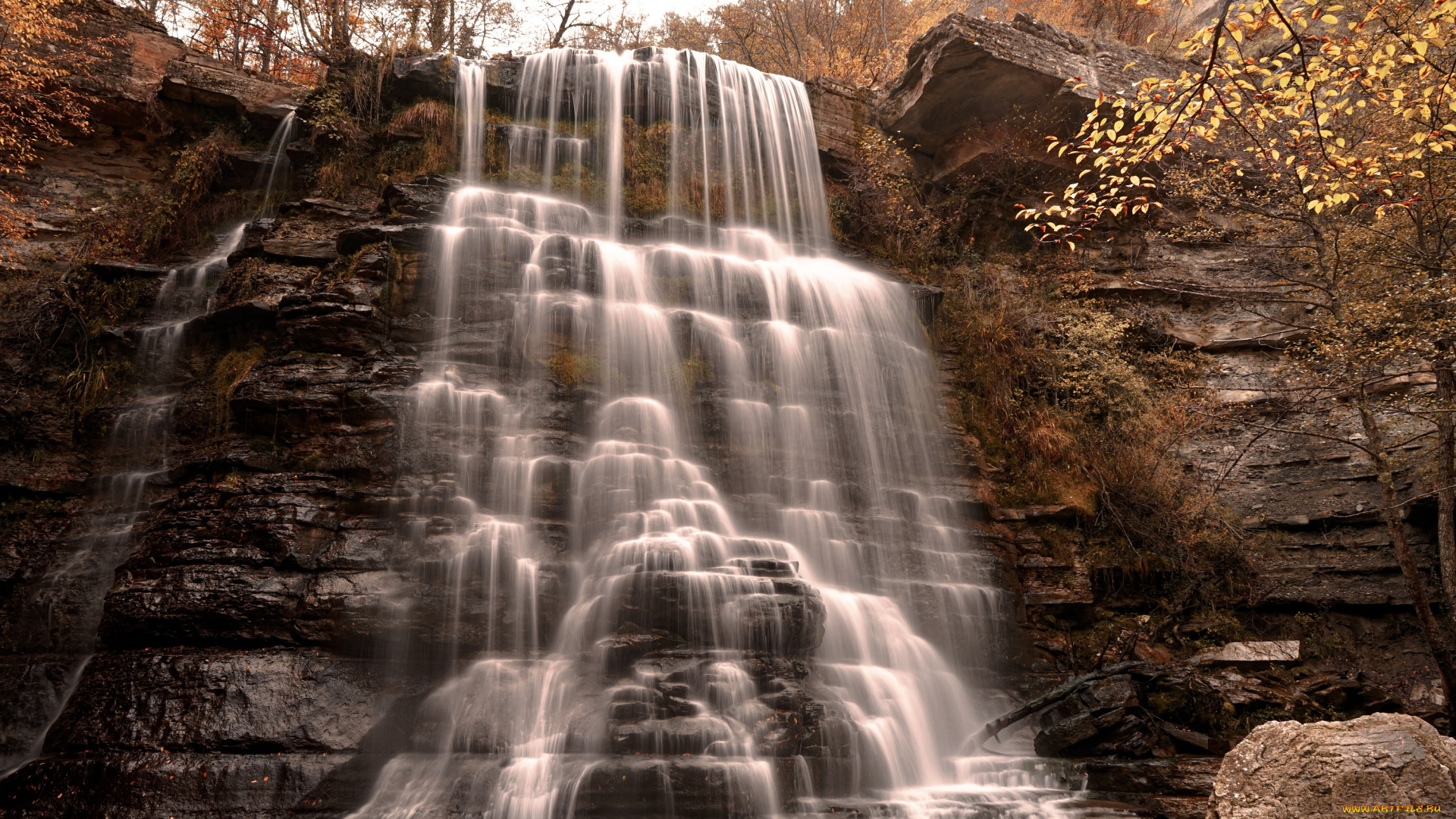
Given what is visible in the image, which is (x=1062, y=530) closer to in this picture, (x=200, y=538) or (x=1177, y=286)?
(x=1177, y=286)

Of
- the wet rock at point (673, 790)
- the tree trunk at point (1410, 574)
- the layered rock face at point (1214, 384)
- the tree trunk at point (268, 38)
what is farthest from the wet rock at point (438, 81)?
the tree trunk at point (1410, 574)

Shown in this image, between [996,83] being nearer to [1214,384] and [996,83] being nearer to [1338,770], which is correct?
[1214,384]

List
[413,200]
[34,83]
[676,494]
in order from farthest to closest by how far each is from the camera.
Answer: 1. [413,200]
2. [34,83]
3. [676,494]

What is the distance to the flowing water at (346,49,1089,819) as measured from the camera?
7.14 metres

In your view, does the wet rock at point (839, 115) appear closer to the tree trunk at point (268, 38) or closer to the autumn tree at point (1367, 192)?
the autumn tree at point (1367, 192)

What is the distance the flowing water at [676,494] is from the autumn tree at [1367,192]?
4.55 metres

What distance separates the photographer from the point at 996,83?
1547 centimetres

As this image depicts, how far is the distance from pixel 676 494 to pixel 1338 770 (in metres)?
7.01

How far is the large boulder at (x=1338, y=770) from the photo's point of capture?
4.70 meters

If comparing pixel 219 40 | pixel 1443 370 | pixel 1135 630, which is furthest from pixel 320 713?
pixel 219 40

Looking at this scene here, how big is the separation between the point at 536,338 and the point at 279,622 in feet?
16.6

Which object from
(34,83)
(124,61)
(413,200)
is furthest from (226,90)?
(413,200)

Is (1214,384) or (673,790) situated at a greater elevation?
(1214,384)

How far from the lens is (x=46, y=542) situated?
9133 mm
